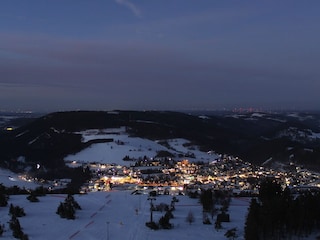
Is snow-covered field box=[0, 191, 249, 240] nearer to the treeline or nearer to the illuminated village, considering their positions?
the treeline

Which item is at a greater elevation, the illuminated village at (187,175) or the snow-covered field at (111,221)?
the snow-covered field at (111,221)

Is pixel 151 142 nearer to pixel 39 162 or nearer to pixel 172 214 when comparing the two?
pixel 39 162

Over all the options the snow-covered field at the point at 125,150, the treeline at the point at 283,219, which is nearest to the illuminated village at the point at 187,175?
the snow-covered field at the point at 125,150

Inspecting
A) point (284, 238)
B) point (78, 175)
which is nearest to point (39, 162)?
point (78, 175)

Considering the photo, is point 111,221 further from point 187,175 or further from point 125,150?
point 125,150

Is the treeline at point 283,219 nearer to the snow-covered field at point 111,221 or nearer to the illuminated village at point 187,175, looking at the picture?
the snow-covered field at point 111,221

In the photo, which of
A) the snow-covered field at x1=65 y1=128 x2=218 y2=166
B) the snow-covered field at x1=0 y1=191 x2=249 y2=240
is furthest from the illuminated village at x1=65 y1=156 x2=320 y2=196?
the snow-covered field at x1=0 y1=191 x2=249 y2=240

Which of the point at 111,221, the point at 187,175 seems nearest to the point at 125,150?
the point at 187,175
